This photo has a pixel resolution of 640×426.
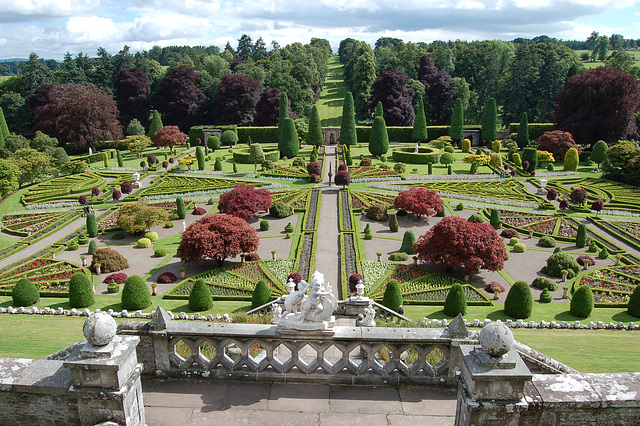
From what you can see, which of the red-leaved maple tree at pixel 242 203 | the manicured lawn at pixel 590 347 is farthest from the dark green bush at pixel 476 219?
the manicured lawn at pixel 590 347

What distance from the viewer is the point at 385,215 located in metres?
41.4

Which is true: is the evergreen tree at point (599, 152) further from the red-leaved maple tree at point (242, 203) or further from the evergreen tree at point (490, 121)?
the red-leaved maple tree at point (242, 203)

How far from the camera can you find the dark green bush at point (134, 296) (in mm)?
25672

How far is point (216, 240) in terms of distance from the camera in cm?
3069

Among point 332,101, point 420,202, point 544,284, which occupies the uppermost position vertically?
point 332,101

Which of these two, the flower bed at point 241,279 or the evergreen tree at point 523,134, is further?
the evergreen tree at point 523,134

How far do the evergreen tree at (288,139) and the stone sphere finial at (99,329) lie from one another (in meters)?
57.8

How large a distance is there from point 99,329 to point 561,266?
92.6 feet

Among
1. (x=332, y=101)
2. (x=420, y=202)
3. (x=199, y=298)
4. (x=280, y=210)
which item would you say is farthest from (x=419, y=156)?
(x=332, y=101)

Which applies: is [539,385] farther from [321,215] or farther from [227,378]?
[321,215]

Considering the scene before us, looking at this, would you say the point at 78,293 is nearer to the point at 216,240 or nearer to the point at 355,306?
the point at 216,240

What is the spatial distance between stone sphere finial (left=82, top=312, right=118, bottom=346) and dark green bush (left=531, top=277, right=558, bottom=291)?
84.7 ft

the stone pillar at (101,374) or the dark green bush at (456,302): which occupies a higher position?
the stone pillar at (101,374)

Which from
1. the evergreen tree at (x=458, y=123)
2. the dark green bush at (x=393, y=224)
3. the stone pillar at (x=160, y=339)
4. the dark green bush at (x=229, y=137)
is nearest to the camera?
the stone pillar at (x=160, y=339)
